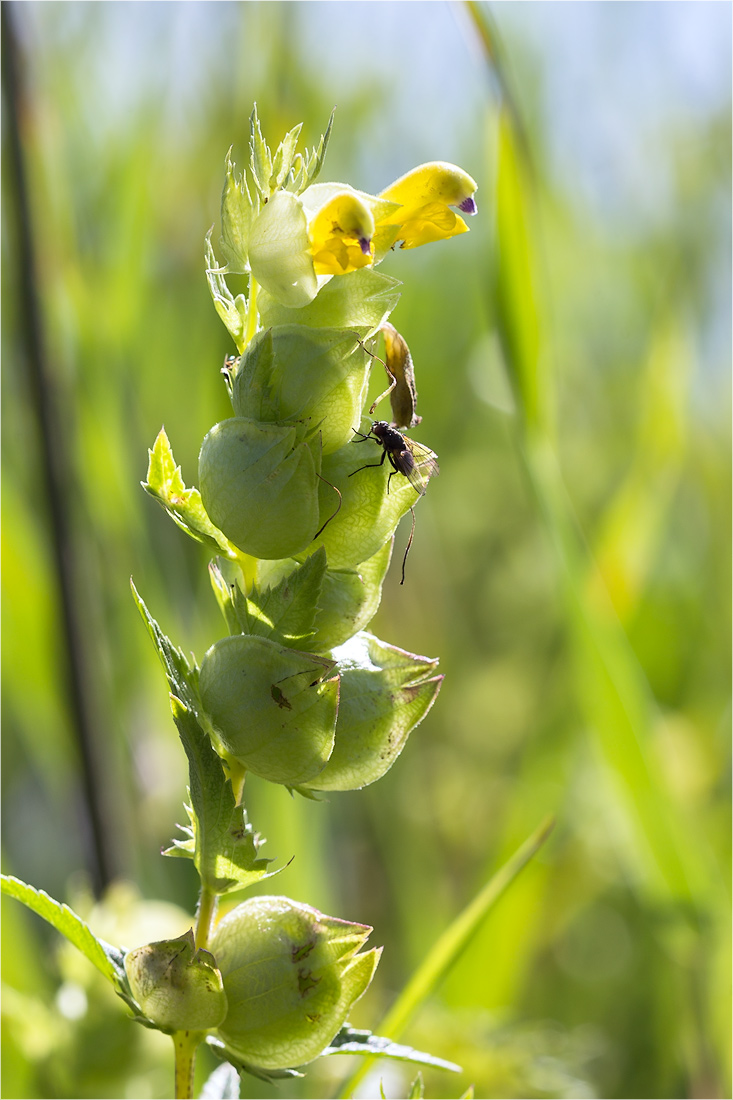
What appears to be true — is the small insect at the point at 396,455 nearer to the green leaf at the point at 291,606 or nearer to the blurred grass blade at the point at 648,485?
the green leaf at the point at 291,606

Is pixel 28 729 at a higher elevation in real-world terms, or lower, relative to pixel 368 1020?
higher

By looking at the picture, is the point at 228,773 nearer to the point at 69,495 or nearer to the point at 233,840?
the point at 233,840

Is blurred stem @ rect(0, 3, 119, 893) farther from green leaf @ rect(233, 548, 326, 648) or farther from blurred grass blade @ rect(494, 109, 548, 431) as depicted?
green leaf @ rect(233, 548, 326, 648)

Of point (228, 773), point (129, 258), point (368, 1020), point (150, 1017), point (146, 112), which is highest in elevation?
point (146, 112)

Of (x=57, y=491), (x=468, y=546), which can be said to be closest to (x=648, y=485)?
(x=468, y=546)

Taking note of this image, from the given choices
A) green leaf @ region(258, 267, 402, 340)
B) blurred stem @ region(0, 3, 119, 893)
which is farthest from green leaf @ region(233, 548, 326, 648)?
blurred stem @ region(0, 3, 119, 893)

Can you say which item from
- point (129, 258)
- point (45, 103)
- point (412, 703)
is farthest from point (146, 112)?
point (412, 703)
